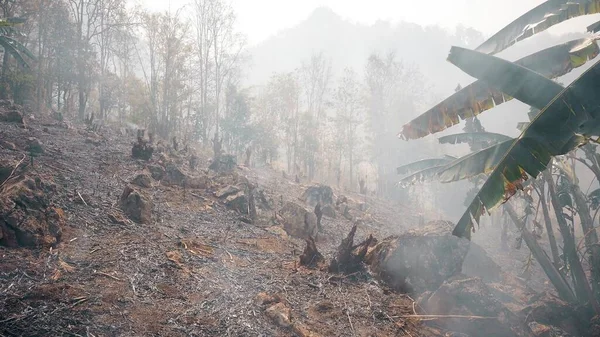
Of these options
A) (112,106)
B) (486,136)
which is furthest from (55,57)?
(486,136)

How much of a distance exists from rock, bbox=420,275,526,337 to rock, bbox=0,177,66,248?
6206 millimetres

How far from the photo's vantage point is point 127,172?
9797mm

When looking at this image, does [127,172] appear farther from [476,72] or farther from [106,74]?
[106,74]

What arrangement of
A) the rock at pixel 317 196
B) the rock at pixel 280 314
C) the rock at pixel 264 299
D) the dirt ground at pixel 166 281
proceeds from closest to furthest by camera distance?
the dirt ground at pixel 166 281 → the rock at pixel 280 314 → the rock at pixel 264 299 → the rock at pixel 317 196

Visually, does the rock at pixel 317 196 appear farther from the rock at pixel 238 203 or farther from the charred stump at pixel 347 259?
the charred stump at pixel 347 259

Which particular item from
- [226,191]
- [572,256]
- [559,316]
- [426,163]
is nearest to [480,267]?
[572,256]

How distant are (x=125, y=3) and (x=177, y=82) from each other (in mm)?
6296

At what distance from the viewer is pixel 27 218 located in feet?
15.8

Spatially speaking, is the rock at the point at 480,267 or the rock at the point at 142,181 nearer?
the rock at the point at 142,181

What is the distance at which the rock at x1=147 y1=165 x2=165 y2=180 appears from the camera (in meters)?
10.1

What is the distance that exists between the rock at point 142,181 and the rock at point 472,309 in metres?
7.46

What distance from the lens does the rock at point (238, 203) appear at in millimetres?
9875

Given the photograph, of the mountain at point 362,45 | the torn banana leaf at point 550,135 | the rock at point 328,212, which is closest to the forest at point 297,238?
the torn banana leaf at point 550,135

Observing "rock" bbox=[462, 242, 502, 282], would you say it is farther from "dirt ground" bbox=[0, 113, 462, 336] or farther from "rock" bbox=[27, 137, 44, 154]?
"rock" bbox=[27, 137, 44, 154]
